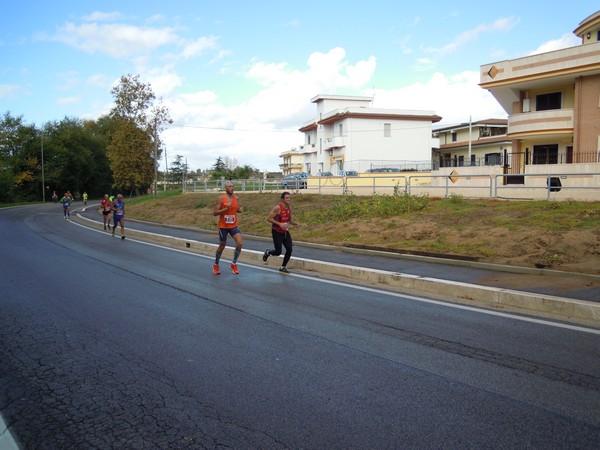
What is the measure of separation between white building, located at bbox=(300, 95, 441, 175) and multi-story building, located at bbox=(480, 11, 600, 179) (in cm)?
2308

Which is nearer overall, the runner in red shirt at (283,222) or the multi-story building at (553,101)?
the runner in red shirt at (283,222)

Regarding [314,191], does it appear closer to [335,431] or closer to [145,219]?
[145,219]

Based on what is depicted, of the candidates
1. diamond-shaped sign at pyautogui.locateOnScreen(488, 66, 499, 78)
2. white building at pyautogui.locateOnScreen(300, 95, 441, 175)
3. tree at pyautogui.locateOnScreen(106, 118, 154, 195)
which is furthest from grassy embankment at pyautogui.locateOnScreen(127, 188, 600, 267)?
white building at pyautogui.locateOnScreen(300, 95, 441, 175)

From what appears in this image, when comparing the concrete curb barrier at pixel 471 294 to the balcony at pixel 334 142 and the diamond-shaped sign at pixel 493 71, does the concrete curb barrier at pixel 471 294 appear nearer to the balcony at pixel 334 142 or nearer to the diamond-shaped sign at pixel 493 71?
the diamond-shaped sign at pixel 493 71

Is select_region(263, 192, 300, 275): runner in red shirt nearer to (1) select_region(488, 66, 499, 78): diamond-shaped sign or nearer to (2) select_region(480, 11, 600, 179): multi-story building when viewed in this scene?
(2) select_region(480, 11, 600, 179): multi-story building

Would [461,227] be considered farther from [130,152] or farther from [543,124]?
[130,152]

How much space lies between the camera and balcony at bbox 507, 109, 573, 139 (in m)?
26.7

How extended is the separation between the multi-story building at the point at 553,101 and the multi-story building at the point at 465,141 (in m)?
18.8

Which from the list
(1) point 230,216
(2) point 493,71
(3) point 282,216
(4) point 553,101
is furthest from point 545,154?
(1) point 230,216

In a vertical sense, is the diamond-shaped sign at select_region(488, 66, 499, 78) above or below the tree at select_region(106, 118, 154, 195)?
above

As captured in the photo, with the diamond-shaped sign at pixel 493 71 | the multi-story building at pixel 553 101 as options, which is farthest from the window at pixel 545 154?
the diamond-shaped sign at pixel 493 71

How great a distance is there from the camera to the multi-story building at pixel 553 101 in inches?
1002

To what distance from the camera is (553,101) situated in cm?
2844

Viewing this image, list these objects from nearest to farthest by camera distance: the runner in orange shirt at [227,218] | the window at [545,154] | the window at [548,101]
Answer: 1. the runner in orange shirt at [227,218]
2. the window at [548,101]
3. the window at [545,154]
